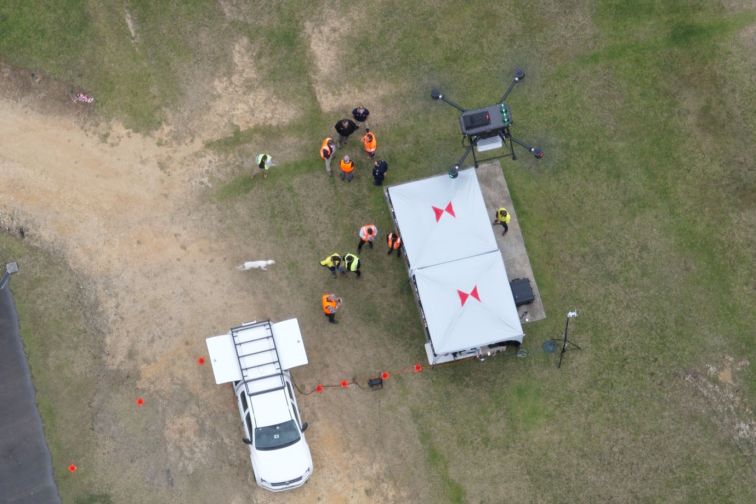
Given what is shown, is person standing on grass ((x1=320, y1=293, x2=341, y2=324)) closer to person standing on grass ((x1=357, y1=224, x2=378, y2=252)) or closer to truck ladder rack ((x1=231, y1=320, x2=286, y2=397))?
truck ladder rack ((x1=231, y1=320, x2=286, y2=397))

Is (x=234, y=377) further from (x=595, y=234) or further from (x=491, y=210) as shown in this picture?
(x=595, y=234)

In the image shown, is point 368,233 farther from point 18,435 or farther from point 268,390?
point 18,435

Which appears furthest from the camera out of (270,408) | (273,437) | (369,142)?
(369,142)

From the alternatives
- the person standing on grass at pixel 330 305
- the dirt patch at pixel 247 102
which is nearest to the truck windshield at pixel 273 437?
the person standing on grass at pixel 330 305

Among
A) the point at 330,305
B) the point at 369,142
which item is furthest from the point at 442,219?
the point at 330,305

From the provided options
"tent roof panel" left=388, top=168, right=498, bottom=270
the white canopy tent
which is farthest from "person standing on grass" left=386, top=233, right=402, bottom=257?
"tent roof panel" left=388, top=168, right=498, bottom=270

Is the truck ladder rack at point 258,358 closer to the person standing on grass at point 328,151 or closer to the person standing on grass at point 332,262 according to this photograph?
the person standing on grass at point 332,262
